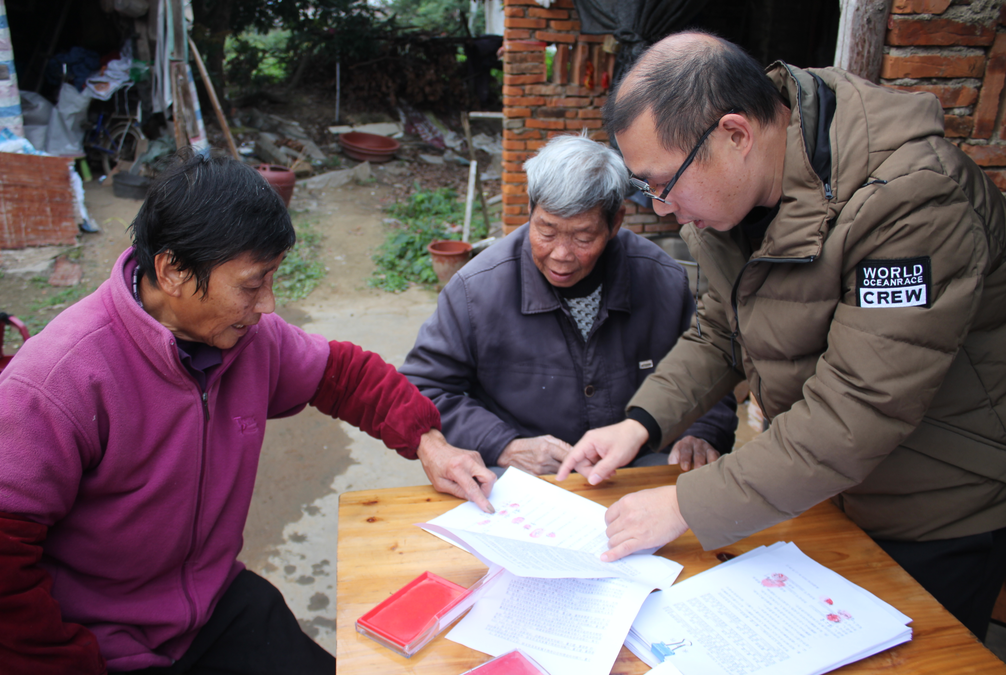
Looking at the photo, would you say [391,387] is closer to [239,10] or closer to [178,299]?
[178,299]

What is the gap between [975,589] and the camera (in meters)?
1.47

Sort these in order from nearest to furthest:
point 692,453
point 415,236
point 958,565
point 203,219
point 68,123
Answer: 1. point 203,219
2. point 958,565
3. point 692,453
4. point 415,236
5. point 68,123

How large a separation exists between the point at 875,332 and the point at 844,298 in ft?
0.34

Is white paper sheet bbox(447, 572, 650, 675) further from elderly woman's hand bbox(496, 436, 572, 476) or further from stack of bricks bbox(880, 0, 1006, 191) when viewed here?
stack of bricks bbox(880, 0, 1006, 191)

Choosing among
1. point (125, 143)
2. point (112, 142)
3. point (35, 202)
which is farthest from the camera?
A: point (125, 143)

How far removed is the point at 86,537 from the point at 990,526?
190 cm

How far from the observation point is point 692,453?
201 cm

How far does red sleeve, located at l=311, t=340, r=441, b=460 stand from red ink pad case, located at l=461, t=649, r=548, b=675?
0.76m

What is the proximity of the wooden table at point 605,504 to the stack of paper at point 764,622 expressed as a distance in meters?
0.03

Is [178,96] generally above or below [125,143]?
above

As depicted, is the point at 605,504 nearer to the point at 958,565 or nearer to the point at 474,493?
the point at 474,493

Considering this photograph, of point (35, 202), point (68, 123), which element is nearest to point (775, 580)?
point (35, 202)

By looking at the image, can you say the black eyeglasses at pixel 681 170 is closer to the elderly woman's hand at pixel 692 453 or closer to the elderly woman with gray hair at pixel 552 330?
the elderly woman with gray hair at pixel 552 330

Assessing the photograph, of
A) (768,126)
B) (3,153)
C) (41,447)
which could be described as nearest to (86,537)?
(41,447)
